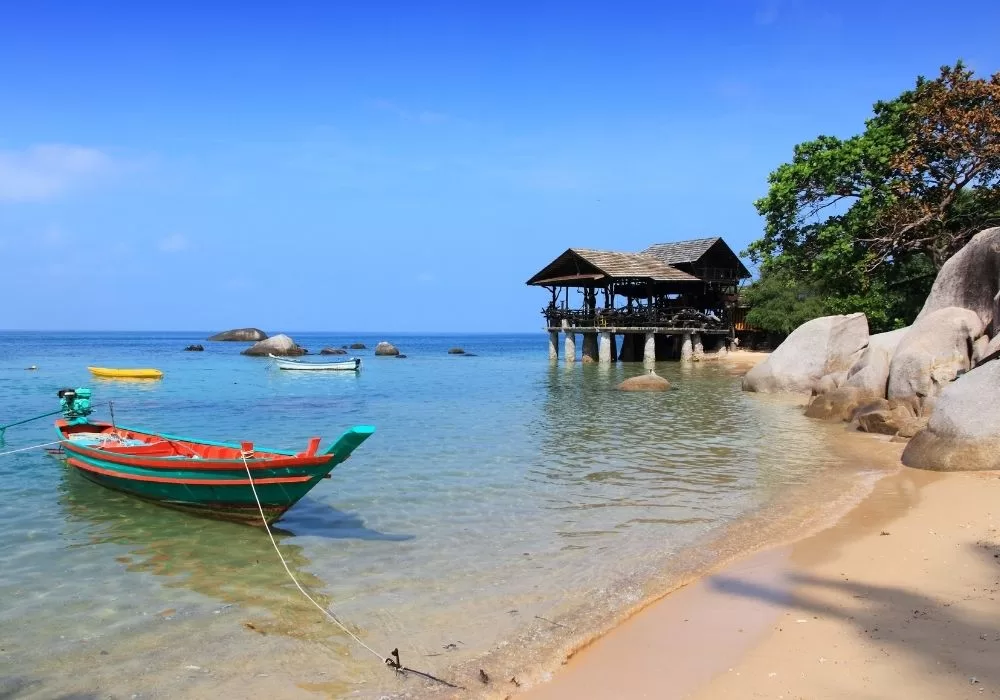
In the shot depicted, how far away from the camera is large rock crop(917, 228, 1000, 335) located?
17.2m

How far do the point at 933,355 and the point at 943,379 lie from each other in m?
0.67

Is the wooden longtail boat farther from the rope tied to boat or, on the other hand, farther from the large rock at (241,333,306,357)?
the large rock at (241,333,306,357)

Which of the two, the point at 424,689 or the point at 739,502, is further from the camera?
the point at 739,502

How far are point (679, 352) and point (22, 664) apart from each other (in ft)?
142

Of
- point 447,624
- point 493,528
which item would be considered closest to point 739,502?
point 493,528

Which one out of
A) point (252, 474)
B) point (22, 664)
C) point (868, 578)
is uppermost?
point (252, 474)

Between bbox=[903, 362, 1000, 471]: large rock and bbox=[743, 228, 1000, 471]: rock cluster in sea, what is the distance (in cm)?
1

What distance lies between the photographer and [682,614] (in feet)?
20.6

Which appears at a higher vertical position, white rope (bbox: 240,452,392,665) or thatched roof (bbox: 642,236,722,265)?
thatched roof (bbox: 642,236,722,265)

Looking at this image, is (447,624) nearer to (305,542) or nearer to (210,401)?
(305,542)

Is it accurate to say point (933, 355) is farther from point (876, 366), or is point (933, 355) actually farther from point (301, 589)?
point (301, 589)

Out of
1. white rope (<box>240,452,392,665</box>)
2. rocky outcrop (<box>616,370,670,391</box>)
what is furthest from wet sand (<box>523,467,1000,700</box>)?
rocky outcrop (<box>616,370,670,391</box>)

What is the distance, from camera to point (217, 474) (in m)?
9.06

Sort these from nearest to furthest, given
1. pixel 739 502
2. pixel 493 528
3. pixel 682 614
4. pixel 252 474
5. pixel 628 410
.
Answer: pixel 682 614 → pixel 252 474 → pixel 493 528 → pixel 739 502 → pixel 628 410
